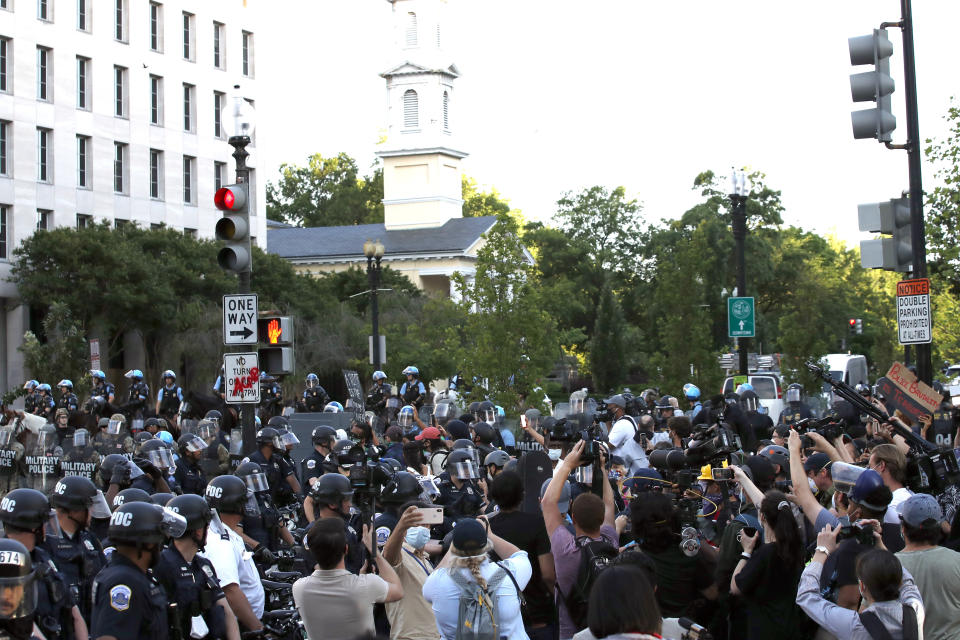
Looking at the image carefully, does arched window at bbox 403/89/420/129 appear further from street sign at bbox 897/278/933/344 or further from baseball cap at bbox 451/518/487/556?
baseball cap at bbox 451/518/487/556

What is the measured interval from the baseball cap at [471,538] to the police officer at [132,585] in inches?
56.1

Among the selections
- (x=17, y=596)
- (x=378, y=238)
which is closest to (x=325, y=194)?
(x=378, y=238)

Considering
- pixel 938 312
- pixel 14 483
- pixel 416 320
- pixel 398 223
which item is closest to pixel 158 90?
pixel 416 320

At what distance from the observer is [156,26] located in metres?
59.3

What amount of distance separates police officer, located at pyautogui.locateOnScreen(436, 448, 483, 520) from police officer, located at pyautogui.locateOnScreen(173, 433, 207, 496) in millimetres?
3437

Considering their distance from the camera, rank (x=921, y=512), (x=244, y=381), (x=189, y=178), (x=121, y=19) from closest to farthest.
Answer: (x=921, y=512) < (x=244, y=381) < (x=121, y=19) < (x=189, y=178)

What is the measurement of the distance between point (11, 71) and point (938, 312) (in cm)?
3648

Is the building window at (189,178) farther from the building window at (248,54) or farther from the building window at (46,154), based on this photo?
the building window at (46,154)

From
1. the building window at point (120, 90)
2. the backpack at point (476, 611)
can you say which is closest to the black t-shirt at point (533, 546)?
the backpack at point (476, 611)

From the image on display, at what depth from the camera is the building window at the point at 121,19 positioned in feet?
188

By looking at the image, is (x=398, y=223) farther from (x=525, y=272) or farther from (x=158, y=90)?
(x=525, y=272)

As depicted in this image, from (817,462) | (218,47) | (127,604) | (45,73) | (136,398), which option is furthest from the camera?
(218,47)

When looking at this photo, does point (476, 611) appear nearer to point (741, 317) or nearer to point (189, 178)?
point (741, 317)

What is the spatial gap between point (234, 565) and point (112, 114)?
5200 cm
